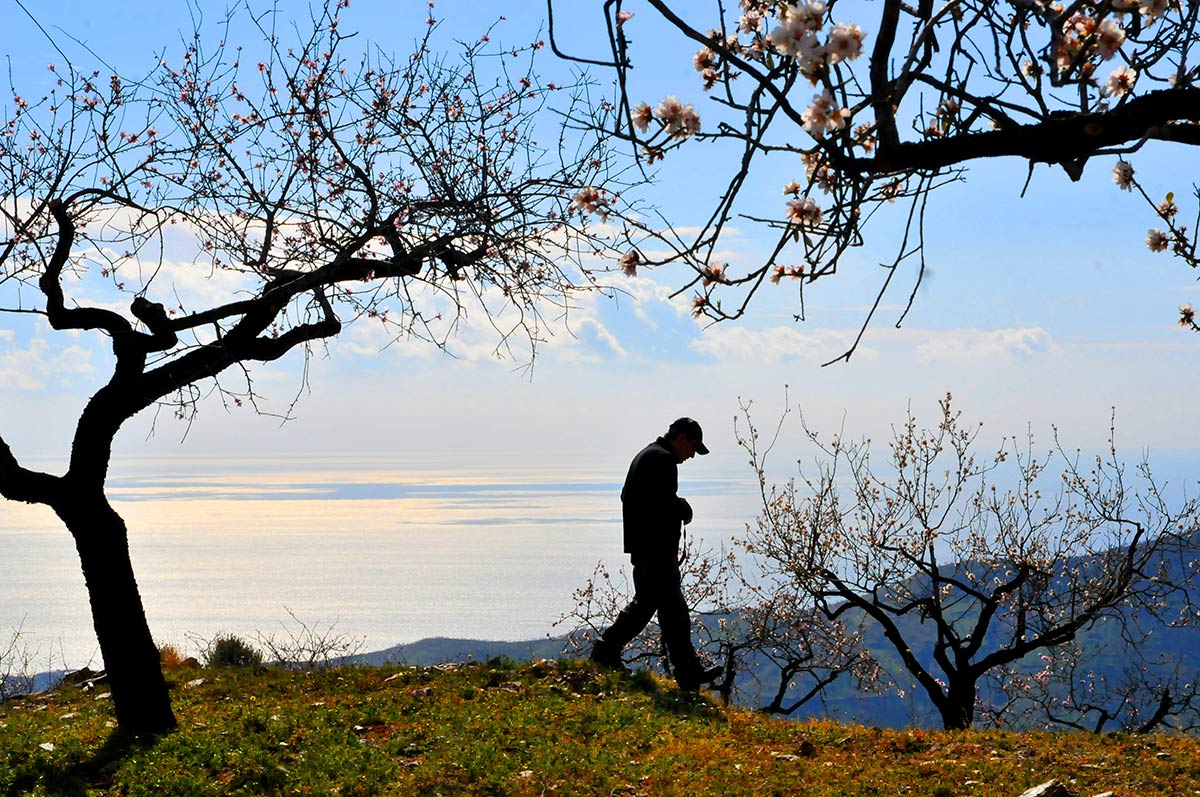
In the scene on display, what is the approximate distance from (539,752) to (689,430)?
4.08 metres

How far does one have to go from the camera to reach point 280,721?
9758mm

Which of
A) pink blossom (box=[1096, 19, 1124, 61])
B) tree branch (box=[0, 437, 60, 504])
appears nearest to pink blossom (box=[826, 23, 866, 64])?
pink blossom (box=[1096, 19, 1124, 61])

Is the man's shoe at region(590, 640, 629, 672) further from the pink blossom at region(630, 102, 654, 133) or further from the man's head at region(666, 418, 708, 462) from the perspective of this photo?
the pink blossom at region(630, 102, 654, 133)

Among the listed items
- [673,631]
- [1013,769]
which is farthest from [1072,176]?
[673,631]

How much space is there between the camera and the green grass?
814 cm

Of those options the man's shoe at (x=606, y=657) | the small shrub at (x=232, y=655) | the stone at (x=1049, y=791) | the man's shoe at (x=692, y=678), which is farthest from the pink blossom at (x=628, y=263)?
the small shrub at (x=232, y=655)

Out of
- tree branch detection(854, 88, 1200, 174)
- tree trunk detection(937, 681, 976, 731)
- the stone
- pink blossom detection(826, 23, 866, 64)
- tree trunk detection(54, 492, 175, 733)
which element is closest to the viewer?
pink blossom detection(826, 23, 866, 64)

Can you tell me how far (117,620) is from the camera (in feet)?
31.7

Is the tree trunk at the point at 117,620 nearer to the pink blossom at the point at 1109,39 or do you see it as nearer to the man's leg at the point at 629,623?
the man's leg at the point at 629,623

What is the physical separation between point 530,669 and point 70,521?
524 cm

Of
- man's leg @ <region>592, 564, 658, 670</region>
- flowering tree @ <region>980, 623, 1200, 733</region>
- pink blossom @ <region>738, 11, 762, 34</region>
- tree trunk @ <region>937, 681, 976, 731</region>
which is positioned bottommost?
flowering tree @ <region>980, 623, 1200, 733</region>

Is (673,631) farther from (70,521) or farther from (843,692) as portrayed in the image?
(843,692)

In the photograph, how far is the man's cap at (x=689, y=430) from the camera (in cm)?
1162

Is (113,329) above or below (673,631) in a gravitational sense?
above
